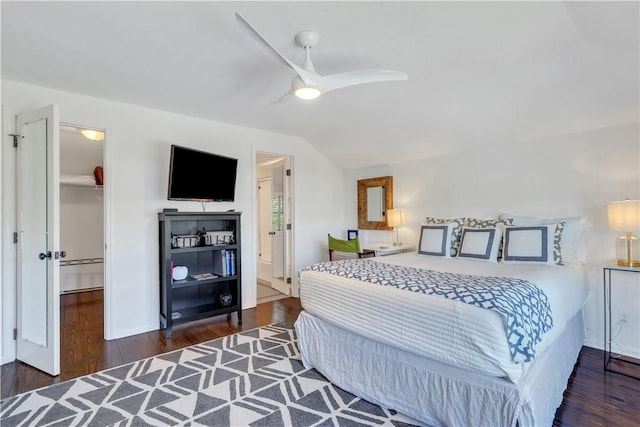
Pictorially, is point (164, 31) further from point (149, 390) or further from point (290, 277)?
point (290, 277)

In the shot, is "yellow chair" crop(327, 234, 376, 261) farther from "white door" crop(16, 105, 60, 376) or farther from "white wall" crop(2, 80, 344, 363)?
"white door" crop(16, 105, 60, 376)

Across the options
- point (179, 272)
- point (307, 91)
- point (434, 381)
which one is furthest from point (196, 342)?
point (307, 91)

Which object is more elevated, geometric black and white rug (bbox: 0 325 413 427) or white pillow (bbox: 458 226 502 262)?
white pillow (bbox: 458 226 502 262)

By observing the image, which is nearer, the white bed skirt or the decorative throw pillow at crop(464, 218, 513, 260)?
the white bed skirt

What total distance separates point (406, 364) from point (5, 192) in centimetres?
347

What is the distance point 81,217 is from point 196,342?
3.75 m

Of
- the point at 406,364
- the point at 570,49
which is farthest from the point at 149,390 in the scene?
the point at 570,49

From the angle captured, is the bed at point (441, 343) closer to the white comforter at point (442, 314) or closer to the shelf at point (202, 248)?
the white comforter at point (442, 314)

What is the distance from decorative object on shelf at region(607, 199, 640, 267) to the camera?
2.50 m

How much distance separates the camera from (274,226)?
18.6 feet

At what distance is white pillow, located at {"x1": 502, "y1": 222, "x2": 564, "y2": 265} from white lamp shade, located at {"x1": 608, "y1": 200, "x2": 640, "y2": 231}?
383 millimetres

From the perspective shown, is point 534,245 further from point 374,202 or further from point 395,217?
point 374,202

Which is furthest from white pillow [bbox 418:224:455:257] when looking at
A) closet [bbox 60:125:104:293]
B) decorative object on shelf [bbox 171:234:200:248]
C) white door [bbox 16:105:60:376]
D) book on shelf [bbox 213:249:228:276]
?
closet [bbox 60:125:104:293]

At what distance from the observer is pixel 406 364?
1.93 metres
